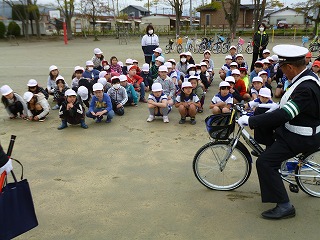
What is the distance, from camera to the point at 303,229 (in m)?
3.21

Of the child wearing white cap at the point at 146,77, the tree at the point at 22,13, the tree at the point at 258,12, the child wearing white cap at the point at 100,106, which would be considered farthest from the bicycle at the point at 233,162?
the tree at the point at 22,13

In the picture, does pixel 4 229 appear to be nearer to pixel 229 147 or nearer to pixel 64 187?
pixel 64 187

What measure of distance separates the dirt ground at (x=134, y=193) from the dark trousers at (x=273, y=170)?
28 centimetres

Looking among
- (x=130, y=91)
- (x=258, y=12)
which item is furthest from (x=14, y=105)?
(x=258, y=12)

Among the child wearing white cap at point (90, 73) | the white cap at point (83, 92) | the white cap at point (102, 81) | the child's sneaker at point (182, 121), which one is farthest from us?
the child wearing white cap at point (90, 73)

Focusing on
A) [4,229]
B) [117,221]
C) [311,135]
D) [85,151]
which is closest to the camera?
[4,229]

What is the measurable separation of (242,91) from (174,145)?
2.89 meters

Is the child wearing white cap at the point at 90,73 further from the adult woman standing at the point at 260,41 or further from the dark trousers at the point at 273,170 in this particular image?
the dark trousers at the point at 273,170

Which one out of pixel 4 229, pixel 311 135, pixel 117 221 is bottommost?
pixel 117 221

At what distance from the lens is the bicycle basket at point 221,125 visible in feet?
11.9

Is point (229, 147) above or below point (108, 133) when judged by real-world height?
above

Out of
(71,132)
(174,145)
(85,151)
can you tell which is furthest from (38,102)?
(174,145)

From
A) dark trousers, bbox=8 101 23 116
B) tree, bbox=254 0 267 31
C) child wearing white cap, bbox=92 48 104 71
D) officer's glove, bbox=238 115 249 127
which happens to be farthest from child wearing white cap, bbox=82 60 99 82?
tree, bbox=254 0 267 31

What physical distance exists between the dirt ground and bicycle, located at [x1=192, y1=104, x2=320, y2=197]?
6.1 inches
